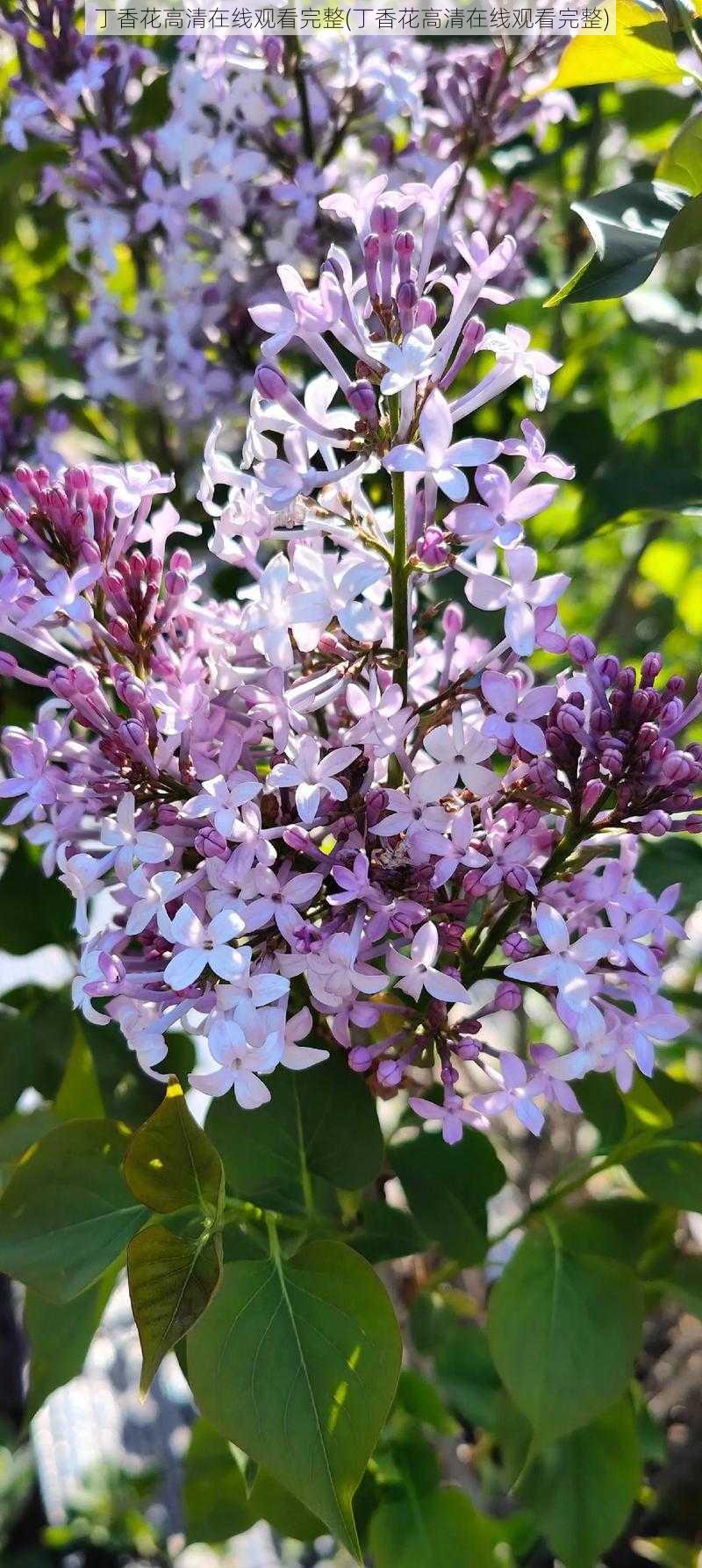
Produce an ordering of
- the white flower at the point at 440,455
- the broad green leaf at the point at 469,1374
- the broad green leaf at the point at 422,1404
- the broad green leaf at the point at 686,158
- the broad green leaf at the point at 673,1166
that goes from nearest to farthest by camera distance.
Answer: the white flower at the point at 440,455
the broad green leaf at the point at 686,158
the broad green leaf at the point at 673,1166
the broad green leaf at the point at 422,1404
the broad green leaf at the point at 469,1374

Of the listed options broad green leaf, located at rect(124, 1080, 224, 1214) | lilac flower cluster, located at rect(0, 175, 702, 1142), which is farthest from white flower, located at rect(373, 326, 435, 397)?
broad green leaf, located at rect(124, 1080, 224, 1214)

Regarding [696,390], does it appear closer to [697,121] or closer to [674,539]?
[674,539]

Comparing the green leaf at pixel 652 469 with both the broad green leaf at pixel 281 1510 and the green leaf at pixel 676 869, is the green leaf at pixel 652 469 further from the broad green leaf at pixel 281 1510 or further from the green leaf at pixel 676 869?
the broad green leaf at pixel 281 1510

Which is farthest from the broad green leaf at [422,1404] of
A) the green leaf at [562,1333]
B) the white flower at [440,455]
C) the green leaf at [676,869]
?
the white flower at [440,455]

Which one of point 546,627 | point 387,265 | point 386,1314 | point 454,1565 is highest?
point 387,265

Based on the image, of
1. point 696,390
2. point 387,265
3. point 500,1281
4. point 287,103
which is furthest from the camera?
point 696,390

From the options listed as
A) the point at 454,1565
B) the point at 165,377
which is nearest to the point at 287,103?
the point at 165,377

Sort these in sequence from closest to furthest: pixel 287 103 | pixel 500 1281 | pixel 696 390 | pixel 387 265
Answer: pixel 387 265, pixel 500 1281, pixel 287 103, pixel 696 390
